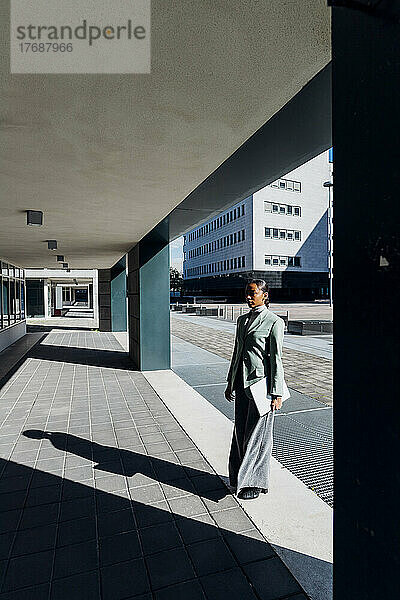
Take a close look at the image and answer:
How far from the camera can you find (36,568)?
2.80 m

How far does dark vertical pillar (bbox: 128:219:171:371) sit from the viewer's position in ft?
32.2

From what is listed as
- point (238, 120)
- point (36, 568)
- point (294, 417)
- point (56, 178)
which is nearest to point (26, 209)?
point (56, 178)

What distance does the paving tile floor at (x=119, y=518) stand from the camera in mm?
2652

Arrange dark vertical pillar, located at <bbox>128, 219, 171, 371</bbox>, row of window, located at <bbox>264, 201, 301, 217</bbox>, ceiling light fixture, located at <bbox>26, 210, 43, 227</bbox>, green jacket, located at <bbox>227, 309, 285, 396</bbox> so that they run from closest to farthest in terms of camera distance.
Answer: green jacket, located at <bbox>227, 309, 285, 396</bbox> → ceiling light fixture, located at <bbox>26, 210, 43, 227</bbox> → dark vertical pillar, located at <bbox>128, 219, 171, 371</bbox> → row of window, located at <bbox>264, 201, 301, 217</bbox>

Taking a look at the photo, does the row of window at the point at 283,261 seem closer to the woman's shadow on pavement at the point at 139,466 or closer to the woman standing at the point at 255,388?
the woman's shadow on pavement at the point at 139,466

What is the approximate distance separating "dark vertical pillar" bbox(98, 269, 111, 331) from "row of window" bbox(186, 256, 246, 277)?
35301 mm

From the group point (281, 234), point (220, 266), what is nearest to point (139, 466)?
point (281, 234)

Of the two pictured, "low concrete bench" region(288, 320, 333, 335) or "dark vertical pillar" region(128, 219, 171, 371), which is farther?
"low concrete bench" region(288, 320, 333, 335)

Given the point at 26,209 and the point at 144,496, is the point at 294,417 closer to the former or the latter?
the point at 144,496

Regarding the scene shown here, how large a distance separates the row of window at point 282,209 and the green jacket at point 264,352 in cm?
5166

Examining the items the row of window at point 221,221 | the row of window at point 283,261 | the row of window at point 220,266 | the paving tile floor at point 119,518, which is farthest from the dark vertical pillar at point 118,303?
the row of window at point 221,221

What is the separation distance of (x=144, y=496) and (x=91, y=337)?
14.5 meters

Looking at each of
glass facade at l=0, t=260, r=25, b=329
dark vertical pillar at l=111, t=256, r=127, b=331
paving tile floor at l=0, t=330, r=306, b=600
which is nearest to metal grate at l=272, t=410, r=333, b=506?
paving tile floor at l=0, t=330, r=306, b=600
